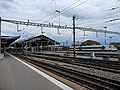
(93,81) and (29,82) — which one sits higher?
(29,82)

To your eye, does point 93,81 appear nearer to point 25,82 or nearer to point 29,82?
point 29,82

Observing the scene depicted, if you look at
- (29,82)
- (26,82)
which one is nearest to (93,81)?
(29,82)

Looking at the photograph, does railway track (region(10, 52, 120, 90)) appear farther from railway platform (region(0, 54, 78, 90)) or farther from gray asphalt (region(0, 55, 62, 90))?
gray asphalt (region(0, 55, 62, 90))

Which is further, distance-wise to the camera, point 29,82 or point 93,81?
point 93,81

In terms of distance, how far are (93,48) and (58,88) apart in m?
39.1

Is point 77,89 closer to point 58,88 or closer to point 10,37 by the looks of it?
point 58,88

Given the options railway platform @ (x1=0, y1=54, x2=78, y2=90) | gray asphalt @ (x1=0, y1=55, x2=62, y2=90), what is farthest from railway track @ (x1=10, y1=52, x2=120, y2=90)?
gray asphalt @ (x1=0, y1=55, x2=62, y2=90)

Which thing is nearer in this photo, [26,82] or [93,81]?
[26,82]

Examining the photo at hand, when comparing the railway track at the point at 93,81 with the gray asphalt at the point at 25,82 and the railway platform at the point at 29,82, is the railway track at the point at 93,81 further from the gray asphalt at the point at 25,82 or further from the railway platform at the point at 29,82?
the gray asphalt at the point at 25,82

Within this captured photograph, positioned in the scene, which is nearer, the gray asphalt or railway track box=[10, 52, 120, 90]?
the gray asphalt

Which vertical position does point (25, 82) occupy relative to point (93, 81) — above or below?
above

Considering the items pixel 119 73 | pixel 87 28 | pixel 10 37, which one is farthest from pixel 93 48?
pixel 119 73

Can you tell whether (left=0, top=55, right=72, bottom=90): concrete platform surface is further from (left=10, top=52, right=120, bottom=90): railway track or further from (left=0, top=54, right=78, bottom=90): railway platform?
(left=10, top=52, right=120, bottom=90): railway track

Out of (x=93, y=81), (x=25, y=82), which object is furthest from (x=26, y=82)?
(x=93, y=81)
